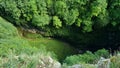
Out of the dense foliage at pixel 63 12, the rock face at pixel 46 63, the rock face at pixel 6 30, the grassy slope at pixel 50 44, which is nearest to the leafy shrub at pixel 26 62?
the rock face at pixel 46 63

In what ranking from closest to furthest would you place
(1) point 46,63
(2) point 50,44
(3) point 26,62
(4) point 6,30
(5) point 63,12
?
(3) point 26,62 < (1) point 46,63 < (4) point 6,30 < (5) point 63,12 < (2) point 50,44

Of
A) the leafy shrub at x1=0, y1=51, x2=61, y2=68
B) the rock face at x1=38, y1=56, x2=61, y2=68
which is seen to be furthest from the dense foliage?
the leafy shrub at x1=0, y1=51, x2=61, y2=68

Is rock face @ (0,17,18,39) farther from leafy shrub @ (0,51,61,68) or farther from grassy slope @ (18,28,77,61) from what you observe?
leafy shrub @ (0,51,61,68)

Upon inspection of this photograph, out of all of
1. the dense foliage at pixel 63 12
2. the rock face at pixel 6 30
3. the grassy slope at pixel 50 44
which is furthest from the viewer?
the grassy slope at pixel 50 44

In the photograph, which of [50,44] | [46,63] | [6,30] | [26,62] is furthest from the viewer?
[50,44]

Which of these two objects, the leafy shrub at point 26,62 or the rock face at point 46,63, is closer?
the leafy shrub at point 26,62

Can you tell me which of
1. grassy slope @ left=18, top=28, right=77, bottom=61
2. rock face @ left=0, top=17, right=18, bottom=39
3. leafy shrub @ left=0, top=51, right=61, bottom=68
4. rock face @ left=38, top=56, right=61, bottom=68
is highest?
leafy shrub @ left=0, top=51, right=61, bottom=68

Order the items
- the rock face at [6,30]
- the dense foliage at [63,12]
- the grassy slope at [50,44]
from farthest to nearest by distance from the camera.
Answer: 1. the grassy slope at [50,44]
2. the dense foliage at [63,12]
3. the rock face at [6,30]

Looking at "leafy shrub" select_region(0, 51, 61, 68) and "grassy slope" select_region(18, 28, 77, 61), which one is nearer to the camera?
"leafy shrub" select_region(0, 51, 61, 68)

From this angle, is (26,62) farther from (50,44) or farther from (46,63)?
(50,44)

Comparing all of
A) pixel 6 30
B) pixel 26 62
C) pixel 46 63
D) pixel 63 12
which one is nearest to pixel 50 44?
pixel 63 12

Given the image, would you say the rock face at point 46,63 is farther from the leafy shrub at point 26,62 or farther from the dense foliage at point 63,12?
the dense foliage at point 63,12

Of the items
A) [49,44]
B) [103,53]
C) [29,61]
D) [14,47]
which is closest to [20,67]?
[29,61]

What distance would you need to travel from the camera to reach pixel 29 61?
8.30 meters
